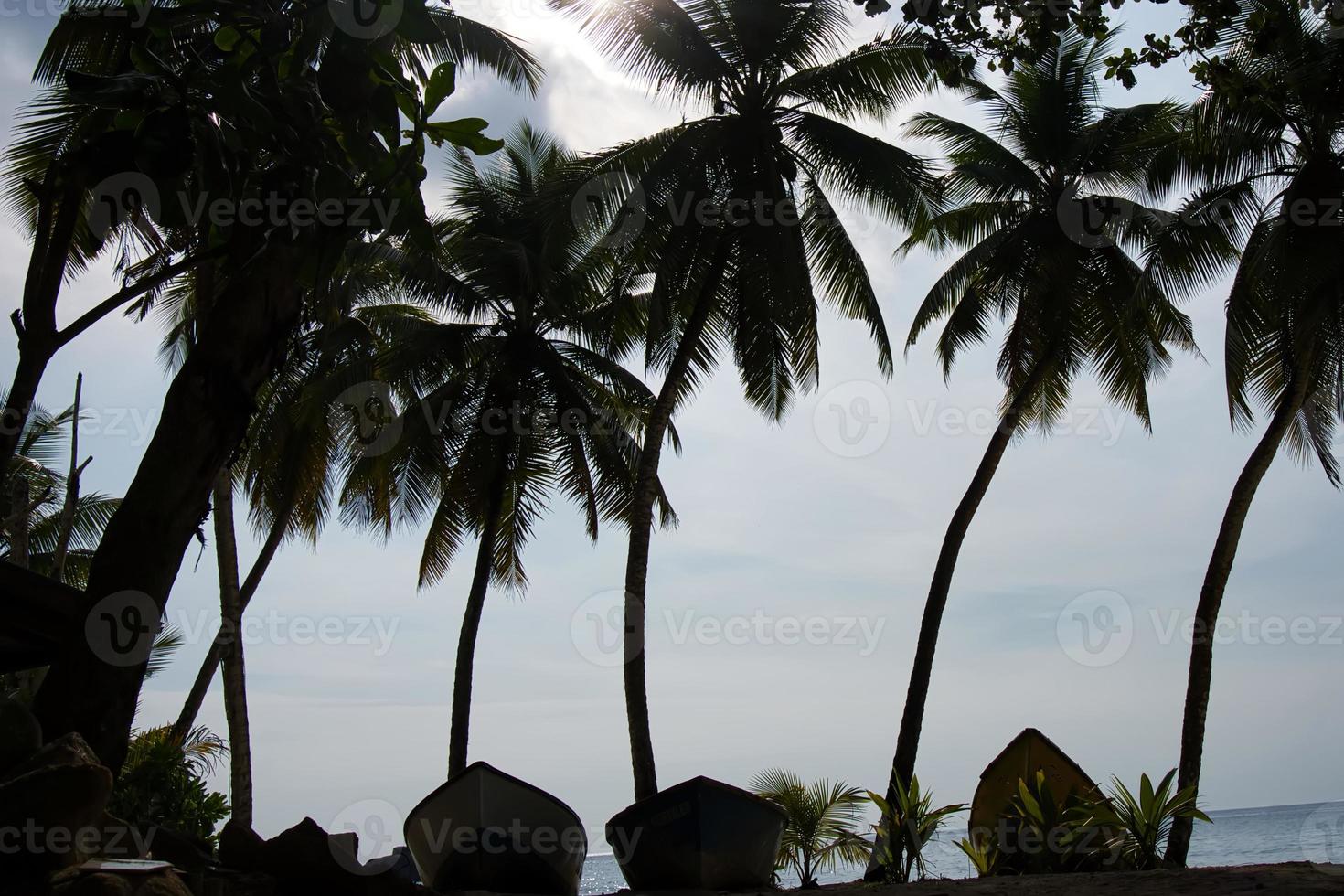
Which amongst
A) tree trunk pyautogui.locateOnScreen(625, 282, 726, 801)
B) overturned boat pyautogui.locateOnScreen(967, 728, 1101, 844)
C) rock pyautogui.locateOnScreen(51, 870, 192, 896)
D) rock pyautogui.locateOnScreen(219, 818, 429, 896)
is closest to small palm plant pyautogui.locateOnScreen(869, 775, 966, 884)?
overturned boat pyautogui.locateOnScreen(967, 728, 1101, 844)

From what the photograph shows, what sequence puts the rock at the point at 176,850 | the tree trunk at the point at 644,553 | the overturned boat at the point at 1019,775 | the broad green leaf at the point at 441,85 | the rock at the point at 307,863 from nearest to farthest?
1. the broad green leaf at the point at 441,85
2. the rock at the point at 176,850
3. the rock at the point at 307,863
4. the overturned boat at the point at 1019,775
5. the tree trunk at the point at 644,553

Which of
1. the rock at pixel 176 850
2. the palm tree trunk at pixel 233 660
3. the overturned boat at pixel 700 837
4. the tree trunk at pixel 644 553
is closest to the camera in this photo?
the rock at pixel 176 850

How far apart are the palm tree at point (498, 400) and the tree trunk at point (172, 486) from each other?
1094 cm

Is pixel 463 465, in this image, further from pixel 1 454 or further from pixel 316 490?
pixel 1 454

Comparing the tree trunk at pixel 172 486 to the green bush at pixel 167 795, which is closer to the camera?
the tree trunk at pixel 172 486

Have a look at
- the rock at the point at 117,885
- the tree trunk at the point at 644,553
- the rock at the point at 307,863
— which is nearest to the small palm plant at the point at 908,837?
the tree trunk at the point at 644,553

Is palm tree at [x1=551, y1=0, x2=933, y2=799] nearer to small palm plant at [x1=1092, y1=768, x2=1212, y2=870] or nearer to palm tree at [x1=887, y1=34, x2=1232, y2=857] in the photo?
palm tree at [x1=887, y1=34, x2=1232, y2=857]

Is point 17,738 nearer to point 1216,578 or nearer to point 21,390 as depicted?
point 21,390

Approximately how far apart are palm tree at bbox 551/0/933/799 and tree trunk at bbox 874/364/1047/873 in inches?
84.0

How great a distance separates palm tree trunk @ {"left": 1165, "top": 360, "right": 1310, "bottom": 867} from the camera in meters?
14.4

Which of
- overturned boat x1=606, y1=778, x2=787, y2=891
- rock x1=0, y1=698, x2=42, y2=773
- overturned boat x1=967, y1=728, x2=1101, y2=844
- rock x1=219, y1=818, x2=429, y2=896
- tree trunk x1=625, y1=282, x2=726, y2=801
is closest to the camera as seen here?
rock x1=0, y1=698, x2=42, y2=773

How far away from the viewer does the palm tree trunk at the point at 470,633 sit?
17766mm

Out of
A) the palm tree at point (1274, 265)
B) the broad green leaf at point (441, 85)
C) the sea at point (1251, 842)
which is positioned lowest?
the sea at point (1251, 842)

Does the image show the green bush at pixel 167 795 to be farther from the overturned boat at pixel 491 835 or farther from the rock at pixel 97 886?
the rock at pixel 97 886
